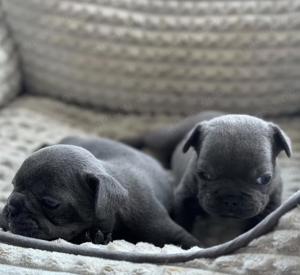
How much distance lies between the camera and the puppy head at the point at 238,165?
1.77 meters

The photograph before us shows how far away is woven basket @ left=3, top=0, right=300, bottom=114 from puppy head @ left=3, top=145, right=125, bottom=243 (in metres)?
1.05

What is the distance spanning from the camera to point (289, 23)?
2.50m

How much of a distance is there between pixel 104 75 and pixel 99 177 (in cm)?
115

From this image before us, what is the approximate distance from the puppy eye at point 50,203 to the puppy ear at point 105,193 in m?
0.10

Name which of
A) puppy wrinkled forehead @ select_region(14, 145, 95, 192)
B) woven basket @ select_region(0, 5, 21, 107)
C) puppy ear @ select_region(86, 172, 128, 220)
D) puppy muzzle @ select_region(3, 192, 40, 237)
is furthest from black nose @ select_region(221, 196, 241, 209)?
woven basket @ select_region(0, 5, 21, 107)

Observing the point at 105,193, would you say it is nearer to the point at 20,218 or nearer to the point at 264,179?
the point at 20,218

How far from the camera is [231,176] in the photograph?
5.86ft

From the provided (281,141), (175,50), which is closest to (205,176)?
(281,141)

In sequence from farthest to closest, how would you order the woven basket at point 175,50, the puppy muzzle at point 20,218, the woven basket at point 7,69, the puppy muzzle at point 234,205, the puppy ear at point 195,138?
the woven basket at point 7,69 → the woven basket at point 175,50 → the puppy ear at point 195,138 → the puppy muzzle at point 234,205 → the puppy muzzle at point 20,218

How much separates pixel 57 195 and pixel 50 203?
3 centimetres

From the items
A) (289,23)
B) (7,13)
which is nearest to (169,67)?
(289,23)

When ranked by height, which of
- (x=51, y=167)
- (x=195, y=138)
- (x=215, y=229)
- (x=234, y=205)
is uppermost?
(x=51, y=167)

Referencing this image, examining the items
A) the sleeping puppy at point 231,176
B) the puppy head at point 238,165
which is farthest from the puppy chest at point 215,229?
the puppy head at point 238,165

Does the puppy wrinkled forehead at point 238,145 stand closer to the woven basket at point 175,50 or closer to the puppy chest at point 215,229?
the puppy chest at point 215,229
